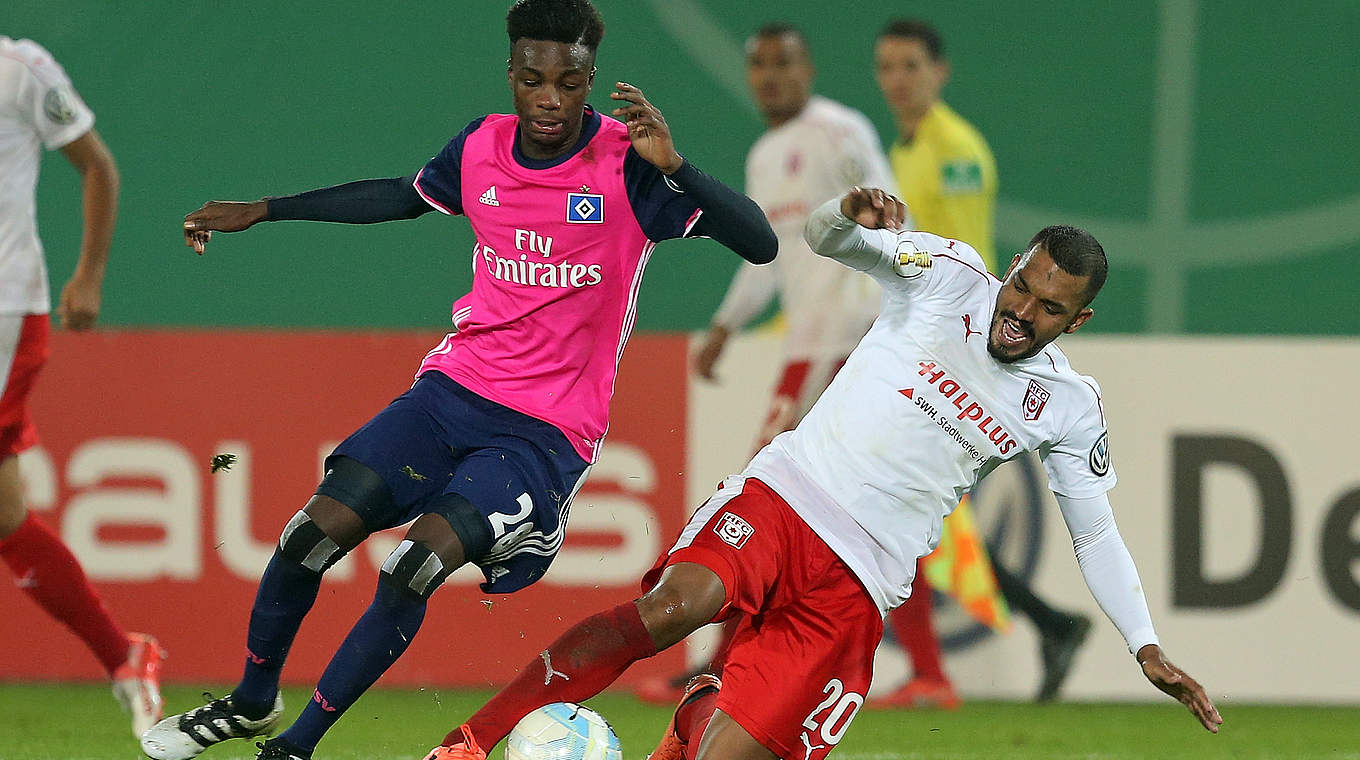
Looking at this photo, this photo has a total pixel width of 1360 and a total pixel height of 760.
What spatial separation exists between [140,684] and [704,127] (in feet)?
15.8

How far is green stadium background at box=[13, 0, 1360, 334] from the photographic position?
30.5 ft

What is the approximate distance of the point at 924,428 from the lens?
14.8ft

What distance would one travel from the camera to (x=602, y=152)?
4.64 meters

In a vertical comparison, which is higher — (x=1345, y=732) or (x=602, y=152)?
(x=602, y=152)

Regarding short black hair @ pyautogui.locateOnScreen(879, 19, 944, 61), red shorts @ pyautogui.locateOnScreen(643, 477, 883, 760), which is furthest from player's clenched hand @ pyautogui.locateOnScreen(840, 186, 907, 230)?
short black hair @ pyautogui.locateOnScreen(879, 19, 944, 61)

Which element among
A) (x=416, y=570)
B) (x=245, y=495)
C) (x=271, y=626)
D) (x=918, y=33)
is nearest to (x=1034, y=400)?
(x=416, y=570)

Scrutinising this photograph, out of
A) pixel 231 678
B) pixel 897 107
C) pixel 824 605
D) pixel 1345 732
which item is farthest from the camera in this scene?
pixel 897 107

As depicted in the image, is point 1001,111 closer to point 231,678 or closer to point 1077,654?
point 1077,654

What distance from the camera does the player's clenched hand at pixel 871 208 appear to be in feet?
13.7

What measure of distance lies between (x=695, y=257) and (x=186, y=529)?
3294 millimetres

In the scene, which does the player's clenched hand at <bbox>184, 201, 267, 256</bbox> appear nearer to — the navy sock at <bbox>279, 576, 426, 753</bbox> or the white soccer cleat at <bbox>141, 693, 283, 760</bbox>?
the navy sock at <bbox>279, 576, 426, 753</bbox>

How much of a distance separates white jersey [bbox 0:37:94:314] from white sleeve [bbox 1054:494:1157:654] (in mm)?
3303

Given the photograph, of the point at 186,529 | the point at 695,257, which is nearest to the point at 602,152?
the point at 186,529

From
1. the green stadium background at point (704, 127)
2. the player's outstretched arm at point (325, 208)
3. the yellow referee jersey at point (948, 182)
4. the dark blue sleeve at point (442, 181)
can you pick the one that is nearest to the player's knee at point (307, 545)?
the player's outstretched arm at point (325, 208)
